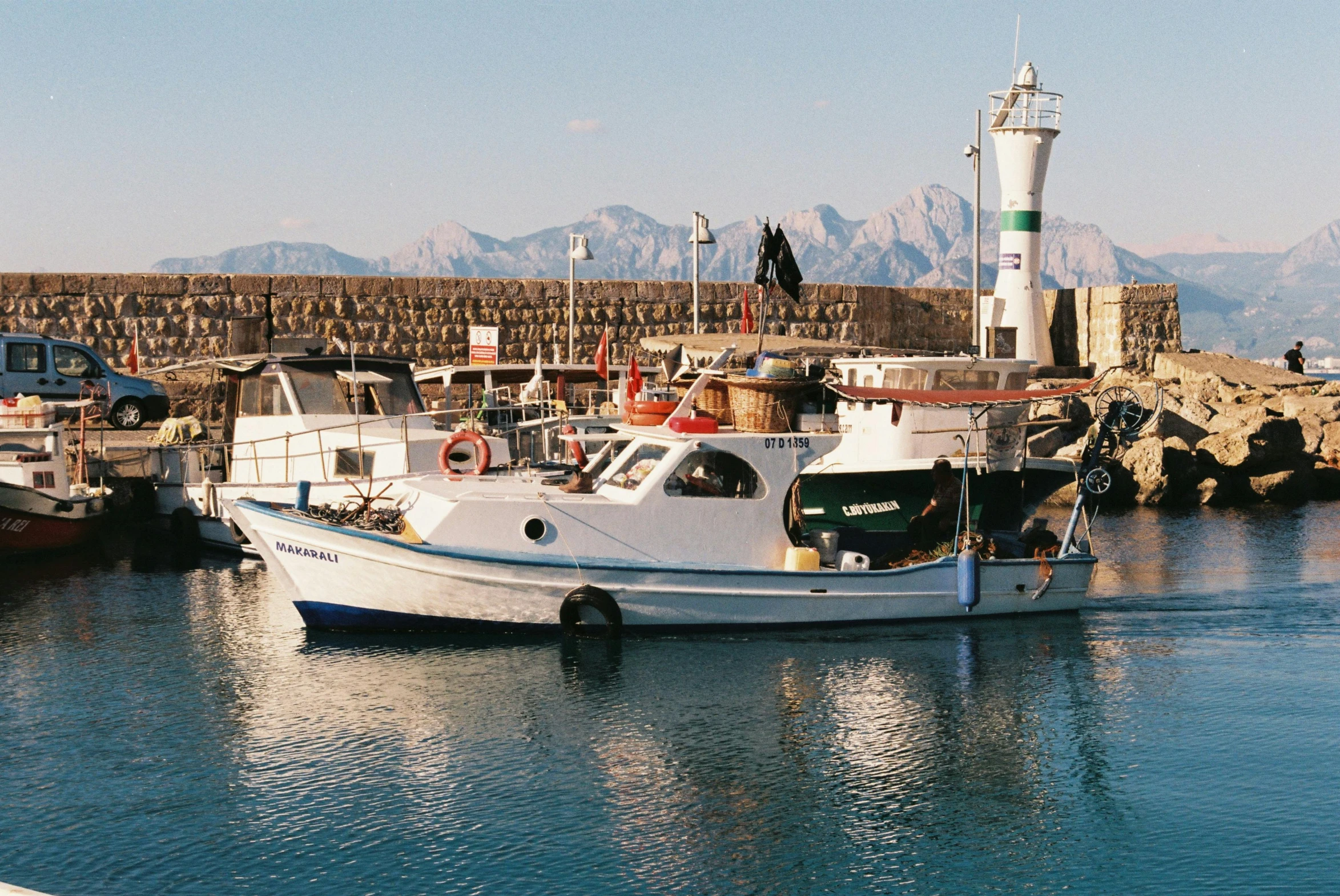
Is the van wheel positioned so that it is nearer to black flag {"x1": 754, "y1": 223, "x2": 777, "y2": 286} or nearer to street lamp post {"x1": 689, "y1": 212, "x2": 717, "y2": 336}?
street lamp post {"x1": 689, "y1": 212, "x2": 717, "y2": 336}

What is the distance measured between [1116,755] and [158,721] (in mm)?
7455

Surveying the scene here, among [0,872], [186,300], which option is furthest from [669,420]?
[186,300]

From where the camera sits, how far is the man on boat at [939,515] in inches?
575

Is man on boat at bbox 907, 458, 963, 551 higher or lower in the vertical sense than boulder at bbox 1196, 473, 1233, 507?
higher

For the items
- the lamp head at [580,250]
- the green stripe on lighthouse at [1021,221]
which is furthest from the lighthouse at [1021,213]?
the lamp head at [580,250]

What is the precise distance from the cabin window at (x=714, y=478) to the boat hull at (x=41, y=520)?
9.66m

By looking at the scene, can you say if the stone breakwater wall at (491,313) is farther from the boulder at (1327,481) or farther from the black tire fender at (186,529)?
the black tire fender at (186,529)

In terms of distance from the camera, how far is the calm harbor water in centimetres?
857

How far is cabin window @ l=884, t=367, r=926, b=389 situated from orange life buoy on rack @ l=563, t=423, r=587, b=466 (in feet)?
13.5

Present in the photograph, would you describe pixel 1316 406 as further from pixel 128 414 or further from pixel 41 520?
pixel 41 520

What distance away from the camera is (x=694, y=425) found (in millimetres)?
13211

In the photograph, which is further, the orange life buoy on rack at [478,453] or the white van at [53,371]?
the white van at [53,371]

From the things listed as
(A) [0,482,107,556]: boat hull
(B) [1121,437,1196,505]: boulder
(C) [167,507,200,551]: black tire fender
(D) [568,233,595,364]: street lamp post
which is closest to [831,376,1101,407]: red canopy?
(D) [568,233,595,364]: street lamp post

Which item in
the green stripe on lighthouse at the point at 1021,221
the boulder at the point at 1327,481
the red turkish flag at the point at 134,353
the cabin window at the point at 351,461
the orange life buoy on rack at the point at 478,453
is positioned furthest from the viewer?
the green stripe on lighthouse at the point at 1021,221
